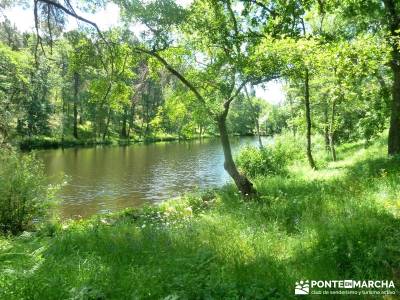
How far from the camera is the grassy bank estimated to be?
4.25 m

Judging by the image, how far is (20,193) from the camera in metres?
10.6

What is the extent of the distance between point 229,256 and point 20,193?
25.3 feet

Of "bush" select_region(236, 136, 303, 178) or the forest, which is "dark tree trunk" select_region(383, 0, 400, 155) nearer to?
the forest

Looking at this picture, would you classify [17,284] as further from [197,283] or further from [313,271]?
[313,271]

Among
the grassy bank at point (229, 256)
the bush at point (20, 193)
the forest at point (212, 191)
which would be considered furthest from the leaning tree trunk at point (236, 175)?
the bush at point (20, 193)

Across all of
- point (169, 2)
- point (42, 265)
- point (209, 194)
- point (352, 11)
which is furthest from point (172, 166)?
point (42, 265)

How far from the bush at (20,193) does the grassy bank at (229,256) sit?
2.58 metres

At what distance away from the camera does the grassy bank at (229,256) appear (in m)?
4.25

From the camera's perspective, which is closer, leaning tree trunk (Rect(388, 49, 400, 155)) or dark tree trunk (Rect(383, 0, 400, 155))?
dark tree trunk (Rect(383, 0, 400, 155))

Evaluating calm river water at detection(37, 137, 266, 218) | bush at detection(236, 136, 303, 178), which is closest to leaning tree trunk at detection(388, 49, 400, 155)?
bush at detection(236, 136, 303, 178)

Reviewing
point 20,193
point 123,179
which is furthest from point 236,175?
point 123,179

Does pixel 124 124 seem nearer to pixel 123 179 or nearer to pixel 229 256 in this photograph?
pixel 123 179

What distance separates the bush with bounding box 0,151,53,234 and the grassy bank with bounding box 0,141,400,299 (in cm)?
258

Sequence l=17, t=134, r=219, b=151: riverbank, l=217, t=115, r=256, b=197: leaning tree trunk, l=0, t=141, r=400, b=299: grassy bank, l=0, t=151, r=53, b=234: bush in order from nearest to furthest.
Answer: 1. l=0, t=141, r=400, b=299: grassy bank
2. l=0, t=151, r=53, b=234: bush
3. l=217, t=115, r=256, b=197: leaning tree trunk
4. l=17, t=134, r=219, b=151: riverbank
